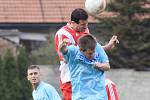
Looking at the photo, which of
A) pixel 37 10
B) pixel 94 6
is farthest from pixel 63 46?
pixel 37 10

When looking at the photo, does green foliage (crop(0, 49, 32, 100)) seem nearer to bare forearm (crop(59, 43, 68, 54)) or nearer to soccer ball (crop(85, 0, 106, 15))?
soccer ball (crop(85, 0, 106, 15))

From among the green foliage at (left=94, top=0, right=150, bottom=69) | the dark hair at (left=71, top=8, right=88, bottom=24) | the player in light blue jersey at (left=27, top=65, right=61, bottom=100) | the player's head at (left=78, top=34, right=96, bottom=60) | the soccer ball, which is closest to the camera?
the player's head at (left=78, top=34, right=96, bottom=60)

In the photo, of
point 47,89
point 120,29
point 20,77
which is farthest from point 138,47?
point 47,89

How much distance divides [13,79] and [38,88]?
325 inches

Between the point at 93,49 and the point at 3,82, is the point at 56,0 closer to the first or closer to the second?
the point at 3,82

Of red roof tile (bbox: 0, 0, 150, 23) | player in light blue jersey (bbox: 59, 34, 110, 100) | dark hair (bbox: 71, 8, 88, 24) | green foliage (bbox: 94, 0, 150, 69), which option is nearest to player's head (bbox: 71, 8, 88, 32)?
dark hair (bbox: 71, 8, 88, 24)

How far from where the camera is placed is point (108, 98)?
10.6 m

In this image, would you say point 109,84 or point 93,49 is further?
point 109,84

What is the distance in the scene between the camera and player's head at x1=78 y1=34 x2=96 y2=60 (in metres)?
9.29

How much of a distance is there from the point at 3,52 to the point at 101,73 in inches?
440

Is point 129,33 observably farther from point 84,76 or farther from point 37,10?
point 84,76

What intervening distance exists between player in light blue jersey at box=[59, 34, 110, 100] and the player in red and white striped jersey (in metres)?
0.27

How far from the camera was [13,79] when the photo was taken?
65.1 feet

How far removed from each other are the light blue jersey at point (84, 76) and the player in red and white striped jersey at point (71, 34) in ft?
0.86
